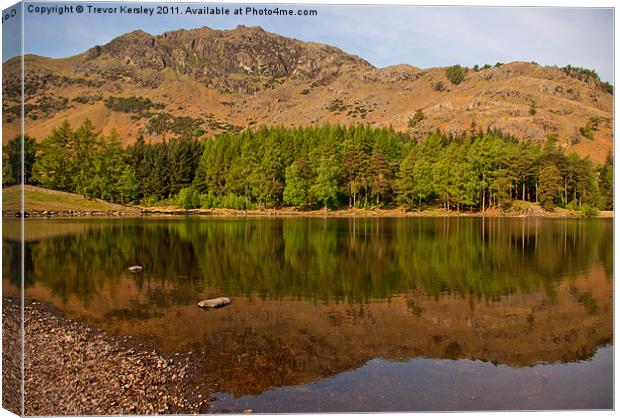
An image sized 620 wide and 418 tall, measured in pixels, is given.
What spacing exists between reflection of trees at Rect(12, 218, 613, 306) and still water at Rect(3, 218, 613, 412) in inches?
4.2

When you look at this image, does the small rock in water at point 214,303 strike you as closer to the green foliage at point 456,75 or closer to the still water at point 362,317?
the still water at point 362,317

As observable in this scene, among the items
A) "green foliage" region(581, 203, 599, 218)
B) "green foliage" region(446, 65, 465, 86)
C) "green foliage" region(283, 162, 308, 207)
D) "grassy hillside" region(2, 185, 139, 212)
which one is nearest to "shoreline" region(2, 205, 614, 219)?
"grassy hillside" region(2, 185, 139, 212)

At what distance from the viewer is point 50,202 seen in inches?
1228

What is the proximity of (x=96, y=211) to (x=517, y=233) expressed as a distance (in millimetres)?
36163

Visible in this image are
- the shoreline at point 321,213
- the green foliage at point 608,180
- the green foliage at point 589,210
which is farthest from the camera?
→ the shoreline at point 321,213

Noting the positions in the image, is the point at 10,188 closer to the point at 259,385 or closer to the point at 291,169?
the point at 259,385

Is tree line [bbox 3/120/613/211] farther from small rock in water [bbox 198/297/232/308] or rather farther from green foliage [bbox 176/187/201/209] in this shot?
small rock in water [bbox 198/297/232/308]

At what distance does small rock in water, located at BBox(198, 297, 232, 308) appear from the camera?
1477 cm

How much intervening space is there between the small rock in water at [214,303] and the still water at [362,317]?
262 millimetres

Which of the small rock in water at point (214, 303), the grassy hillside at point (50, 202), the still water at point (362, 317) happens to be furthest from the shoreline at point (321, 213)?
the small rock in water at point (214, 303)

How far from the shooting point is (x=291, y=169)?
70125 mm

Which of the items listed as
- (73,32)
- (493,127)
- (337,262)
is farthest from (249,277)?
(493,127)

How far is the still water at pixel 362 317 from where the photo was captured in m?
9.44

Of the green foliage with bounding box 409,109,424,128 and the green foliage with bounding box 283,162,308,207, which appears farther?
the green foliage with bounding box 409,109,424,128
